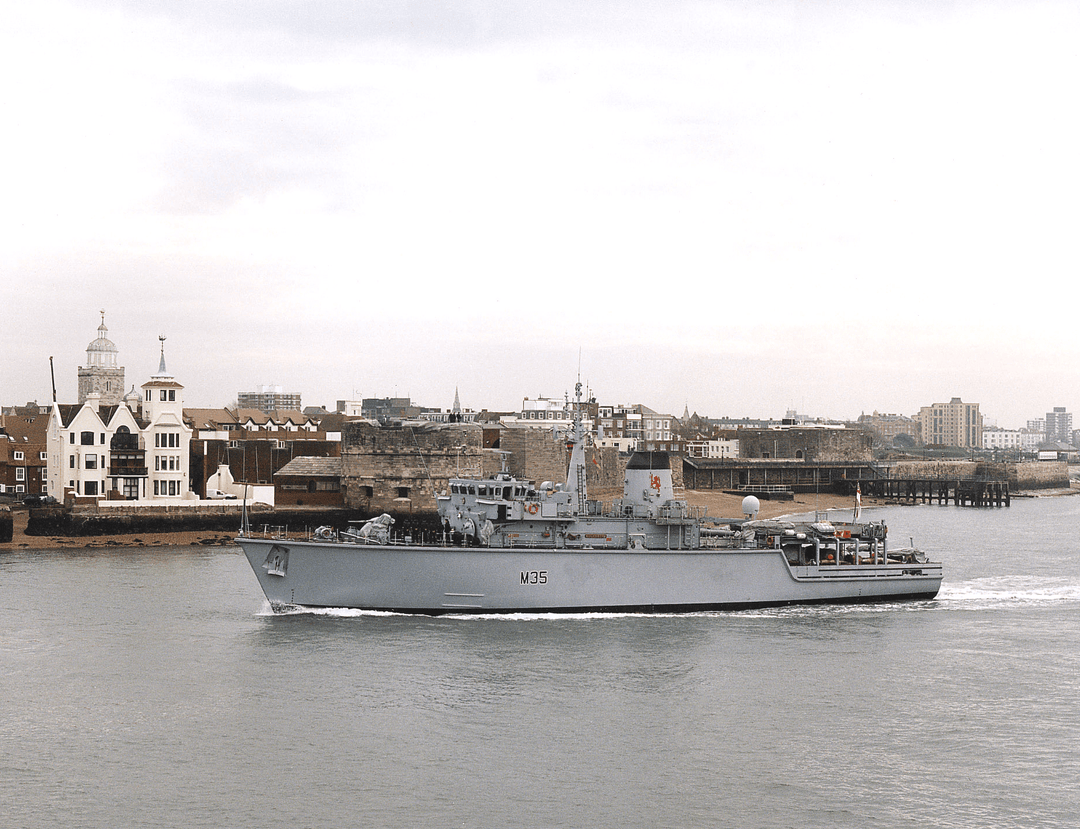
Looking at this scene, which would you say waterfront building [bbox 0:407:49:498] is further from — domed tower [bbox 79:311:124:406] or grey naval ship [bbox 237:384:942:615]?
grey naval ship [bbox 237:384:942:615]

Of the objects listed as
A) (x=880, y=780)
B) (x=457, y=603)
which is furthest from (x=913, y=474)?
(x=880, y=780)

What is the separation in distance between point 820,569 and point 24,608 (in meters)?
20.2

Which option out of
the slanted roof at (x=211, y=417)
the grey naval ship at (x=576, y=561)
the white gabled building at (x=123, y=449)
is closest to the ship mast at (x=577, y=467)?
the grey naval ship at (x=576, y=561)

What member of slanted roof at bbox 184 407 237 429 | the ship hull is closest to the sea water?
the ship hull

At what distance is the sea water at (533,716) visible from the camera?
50.5 ft

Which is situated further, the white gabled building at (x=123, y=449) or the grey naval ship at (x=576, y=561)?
the white gabled building at (x=123, y=449)

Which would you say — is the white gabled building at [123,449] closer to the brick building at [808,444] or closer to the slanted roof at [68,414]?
the slanted roof at [68,414]

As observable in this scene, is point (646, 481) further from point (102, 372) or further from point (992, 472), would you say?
point (992, 472)

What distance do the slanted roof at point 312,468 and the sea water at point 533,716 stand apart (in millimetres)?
23168

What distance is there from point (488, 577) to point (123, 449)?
92.9ft

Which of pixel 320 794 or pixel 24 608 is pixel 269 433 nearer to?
pixel 24 608

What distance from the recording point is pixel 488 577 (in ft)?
88.7

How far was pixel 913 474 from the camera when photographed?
105 meters

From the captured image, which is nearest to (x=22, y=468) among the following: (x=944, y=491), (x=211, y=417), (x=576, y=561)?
(x=211, y=417)
